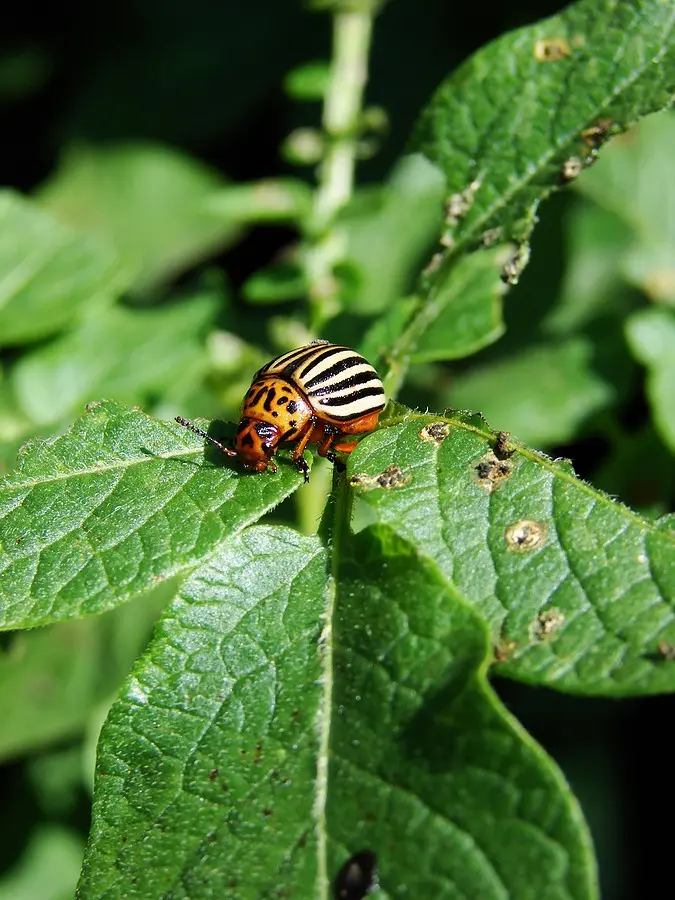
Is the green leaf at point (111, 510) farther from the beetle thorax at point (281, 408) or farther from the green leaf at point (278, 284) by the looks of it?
the green leaf at point (278, 284)

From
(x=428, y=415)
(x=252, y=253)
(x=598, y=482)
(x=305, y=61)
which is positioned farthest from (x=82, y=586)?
(x=305, y=61)

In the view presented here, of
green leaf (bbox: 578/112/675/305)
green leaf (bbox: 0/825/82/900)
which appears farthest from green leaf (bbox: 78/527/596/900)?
green leaf (bbox: 578/112/675/305)

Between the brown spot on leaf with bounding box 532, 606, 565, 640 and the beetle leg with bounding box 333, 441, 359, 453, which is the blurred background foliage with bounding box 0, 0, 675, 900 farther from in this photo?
the brown spot on leaf with bounding box 532, 606, 565, 640

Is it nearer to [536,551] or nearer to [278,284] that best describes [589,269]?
[278,284]

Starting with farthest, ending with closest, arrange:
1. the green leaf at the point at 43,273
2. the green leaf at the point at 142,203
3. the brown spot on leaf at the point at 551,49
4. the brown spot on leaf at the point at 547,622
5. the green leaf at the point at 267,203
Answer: the green leaf at the point at 142,203 < the green leaf at the point at 267,203 < the green leaf at the point at 43,273 < the brown spot on leaf at the point at 551,49 < the brown spot on leaf at the point at 547,622

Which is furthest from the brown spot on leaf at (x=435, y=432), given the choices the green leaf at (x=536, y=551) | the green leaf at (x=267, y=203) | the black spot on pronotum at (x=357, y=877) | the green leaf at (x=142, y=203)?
the green leaf at (x=142, y=203)
